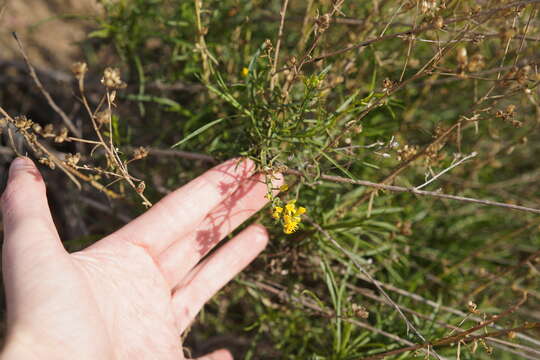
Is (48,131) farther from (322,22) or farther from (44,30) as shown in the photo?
(44,30)

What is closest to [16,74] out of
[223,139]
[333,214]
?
[223,139]

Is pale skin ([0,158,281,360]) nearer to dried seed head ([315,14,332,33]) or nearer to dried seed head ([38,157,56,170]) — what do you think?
dried seed head ([38,157,56,170])

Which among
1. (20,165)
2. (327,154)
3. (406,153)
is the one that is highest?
(20,165)

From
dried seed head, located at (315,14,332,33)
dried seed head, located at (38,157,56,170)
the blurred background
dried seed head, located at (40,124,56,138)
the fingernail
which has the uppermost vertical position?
dried seed head, located at (315,14,332,33)

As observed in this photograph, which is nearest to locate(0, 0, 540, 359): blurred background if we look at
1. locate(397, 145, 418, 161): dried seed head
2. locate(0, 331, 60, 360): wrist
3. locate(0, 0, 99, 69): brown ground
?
locate(397, 145, 418, 161): dried seed head

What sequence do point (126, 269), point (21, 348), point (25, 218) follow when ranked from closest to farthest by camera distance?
1. point (21, 348)
2. point (25, 218)
3. point (126, 269)

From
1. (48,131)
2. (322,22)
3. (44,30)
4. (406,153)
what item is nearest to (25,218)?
(48,131)

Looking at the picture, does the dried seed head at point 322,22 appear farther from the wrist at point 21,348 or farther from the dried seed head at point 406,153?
the wrist at point 21,348
